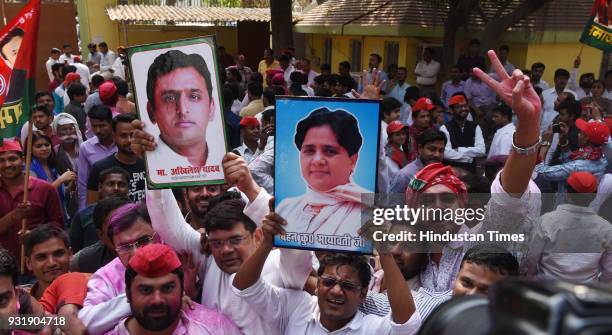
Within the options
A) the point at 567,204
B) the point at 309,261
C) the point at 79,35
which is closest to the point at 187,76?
the point at 309,261

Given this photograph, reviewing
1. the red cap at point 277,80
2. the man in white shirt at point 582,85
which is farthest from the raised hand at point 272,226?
the man in white shirt at point 582,85

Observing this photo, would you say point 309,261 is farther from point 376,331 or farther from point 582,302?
point 582,302

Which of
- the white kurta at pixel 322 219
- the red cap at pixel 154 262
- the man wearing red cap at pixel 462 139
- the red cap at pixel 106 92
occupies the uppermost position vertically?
the white kurta at pixel 322 219

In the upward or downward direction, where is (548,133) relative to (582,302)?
downward

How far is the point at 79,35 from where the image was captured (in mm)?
17188

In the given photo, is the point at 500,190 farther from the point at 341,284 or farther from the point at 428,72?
the point at 428,72

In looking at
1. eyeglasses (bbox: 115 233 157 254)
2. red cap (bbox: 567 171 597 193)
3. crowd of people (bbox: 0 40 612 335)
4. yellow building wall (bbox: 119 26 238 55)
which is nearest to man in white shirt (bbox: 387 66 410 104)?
crowd of people (bbox: 0 40 612 335)

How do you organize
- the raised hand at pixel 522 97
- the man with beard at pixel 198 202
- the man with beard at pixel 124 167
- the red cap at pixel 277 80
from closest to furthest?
the raised hand at pixel 522 97 → the man with beard at pixel 198 202 → the man with beard at pixel 124 167 → the red cap at pixel 277 80

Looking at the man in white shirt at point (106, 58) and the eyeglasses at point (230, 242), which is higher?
the eyeglasses at point (230, 242)

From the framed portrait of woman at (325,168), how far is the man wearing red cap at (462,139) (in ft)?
11.3

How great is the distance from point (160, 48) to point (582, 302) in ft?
6.79

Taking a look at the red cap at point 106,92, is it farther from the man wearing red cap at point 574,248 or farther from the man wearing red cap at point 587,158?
the man wearing red cap at point 574,248

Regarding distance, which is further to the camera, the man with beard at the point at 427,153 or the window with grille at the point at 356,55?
the window with grille at the point at 356,55

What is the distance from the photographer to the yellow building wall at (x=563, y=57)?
1105 centimetres
